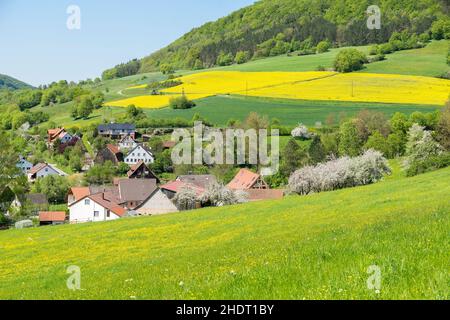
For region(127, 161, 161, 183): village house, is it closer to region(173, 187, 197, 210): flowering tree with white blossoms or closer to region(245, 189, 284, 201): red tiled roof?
region(245, 189, 284, 201): red tiled roof

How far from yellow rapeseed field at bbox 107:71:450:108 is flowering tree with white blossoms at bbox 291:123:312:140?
23.8 metres

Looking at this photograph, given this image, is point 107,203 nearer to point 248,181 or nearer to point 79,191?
point 79,191

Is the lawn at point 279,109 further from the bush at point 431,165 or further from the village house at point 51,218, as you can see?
the village house at point 51,218

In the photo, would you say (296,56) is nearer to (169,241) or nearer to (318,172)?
(318,172)

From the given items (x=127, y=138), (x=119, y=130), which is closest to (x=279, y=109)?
(x=127, y=138)

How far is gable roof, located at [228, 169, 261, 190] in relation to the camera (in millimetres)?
80312

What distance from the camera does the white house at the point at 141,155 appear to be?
10788 centimetres

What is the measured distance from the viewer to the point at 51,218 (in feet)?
230

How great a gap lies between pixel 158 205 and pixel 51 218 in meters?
13.3

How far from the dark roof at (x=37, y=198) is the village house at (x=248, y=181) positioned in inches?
1097

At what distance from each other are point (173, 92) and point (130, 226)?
4968 inches

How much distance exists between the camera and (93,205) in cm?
7038

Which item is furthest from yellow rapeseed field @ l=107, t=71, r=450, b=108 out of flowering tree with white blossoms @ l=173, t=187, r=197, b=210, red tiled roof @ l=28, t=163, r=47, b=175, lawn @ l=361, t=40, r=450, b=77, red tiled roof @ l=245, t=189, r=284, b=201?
flowering tree with white blossoms @ l=173, t=187, r=197, b=210
